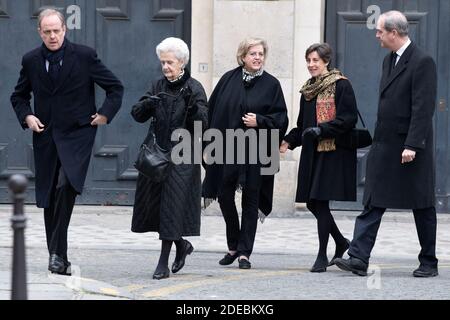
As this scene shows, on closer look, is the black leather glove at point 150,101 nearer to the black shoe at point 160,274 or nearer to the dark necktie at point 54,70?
the dark necktie at point 54,70

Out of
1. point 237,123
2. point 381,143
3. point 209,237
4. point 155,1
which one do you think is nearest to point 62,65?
point 237,123

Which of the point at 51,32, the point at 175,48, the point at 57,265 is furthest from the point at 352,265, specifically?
the point at 51,32

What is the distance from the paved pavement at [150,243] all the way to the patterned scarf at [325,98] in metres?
1.00

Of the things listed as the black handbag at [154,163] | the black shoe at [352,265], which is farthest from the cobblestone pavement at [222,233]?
the black handbag at [154,163]

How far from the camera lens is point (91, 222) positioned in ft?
42.8

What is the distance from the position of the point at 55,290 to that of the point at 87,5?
6.47 metres

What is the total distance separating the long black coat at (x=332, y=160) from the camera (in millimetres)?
9641

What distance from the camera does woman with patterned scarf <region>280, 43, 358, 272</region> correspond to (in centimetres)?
968

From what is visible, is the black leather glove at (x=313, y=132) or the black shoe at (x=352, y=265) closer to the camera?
the black shoe at (x=352, y=265)

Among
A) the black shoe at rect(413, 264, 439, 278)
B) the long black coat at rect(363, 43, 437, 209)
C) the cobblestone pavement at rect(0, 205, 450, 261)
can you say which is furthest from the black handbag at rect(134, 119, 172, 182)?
the cobblestone pavement at rect(0, 205, 450, 261)

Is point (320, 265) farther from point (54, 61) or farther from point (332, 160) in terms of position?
point (54, 61)

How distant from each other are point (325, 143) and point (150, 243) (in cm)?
255

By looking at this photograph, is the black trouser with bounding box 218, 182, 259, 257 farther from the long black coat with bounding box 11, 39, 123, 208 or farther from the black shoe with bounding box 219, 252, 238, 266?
the long black coat with bounding box 11, 39, 123, 208

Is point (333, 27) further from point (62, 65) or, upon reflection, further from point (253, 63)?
point (62, 65)
